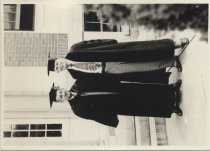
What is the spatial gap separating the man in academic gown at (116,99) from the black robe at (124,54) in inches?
1.8

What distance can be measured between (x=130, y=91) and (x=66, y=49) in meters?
0.50

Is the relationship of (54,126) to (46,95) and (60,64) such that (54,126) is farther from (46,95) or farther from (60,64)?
(60,64)

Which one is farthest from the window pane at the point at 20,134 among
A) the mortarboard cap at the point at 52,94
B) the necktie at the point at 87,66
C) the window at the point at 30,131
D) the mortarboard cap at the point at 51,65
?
the necktie at the point at 87,66

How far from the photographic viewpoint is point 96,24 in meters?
2.53

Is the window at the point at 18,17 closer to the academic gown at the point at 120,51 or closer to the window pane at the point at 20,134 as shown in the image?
the academic gown at the point at 120,51

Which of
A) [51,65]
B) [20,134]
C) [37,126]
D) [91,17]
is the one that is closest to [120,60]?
[91,17]

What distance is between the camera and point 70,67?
2.52 meters

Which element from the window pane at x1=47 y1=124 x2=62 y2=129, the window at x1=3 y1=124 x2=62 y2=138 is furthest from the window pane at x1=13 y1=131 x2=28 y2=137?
the window pane at x1=47 y1=124 x2=62 y2=129

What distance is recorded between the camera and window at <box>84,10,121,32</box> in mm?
2521

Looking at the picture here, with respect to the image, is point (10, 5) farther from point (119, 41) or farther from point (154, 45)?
point (154, 45)

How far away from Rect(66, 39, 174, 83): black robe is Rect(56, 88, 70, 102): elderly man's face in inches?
4.5

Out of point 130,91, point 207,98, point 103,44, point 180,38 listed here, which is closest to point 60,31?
point 103,44

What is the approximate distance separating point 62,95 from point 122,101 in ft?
1.28

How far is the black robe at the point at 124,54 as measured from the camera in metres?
2.50
